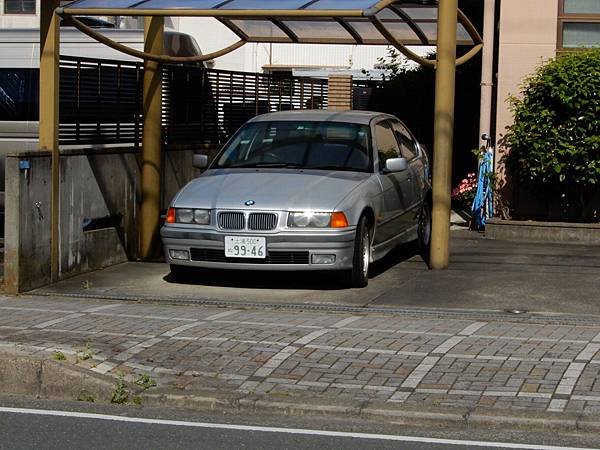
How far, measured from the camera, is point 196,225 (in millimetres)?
10898

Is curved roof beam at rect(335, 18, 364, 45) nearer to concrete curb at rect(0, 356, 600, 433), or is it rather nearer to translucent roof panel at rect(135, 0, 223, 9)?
translucent roof panel at rect(135, 0, 223, 9)

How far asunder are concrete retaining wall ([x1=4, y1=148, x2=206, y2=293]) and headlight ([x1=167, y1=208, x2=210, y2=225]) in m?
1.15

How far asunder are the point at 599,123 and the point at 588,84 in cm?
49

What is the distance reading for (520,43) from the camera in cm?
1520

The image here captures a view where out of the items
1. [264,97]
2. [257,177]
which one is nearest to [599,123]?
[257,177]

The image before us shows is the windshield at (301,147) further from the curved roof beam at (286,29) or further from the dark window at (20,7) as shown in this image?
the dark window at (20,7)

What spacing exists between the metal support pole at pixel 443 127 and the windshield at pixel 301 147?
73 cm

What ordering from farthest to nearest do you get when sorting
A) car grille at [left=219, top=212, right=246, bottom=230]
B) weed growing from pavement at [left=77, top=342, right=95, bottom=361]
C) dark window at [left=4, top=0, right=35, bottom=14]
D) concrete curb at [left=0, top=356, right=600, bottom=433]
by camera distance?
dark window at [left=4, top=0, right=35, bottom=14] → car grille at [left=219, top=212, right=246, bottom=230] → weed growing from pavement at [left=77, top=342, right=95, bottom=361] → concrete curb at [left=0, top=356, right=600, bottom=433]

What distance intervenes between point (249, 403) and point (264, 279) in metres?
4.46

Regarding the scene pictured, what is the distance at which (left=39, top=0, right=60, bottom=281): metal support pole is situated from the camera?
438 inches

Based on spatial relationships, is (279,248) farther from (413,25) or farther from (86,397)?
(413,25)

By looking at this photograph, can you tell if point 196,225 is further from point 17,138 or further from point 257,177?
point 17,138

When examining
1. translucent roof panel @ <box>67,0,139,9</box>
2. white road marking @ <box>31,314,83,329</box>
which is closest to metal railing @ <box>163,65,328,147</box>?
translucent roof panel @ <box>67,0,139,9</box>

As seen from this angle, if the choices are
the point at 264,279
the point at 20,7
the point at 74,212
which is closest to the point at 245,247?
the point at 264,279
